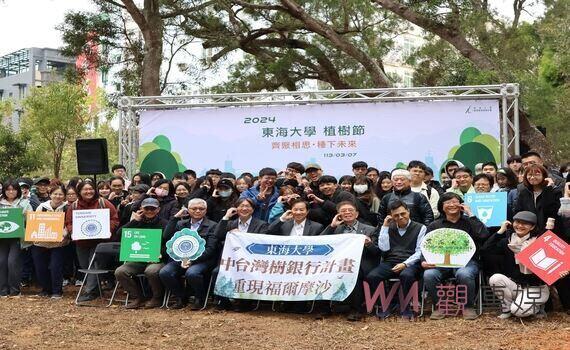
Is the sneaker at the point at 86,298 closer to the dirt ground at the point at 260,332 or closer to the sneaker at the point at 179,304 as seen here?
the dirt ground at the point at 260,332

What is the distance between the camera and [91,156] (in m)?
10.6

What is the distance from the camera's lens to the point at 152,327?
6.58 m

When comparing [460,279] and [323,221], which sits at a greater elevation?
[323,221]

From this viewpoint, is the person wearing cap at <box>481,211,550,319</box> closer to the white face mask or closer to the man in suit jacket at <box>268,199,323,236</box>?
the man in suit jacket at <box>268,199,323,236</box>

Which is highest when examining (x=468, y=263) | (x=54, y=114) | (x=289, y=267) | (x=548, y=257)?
(x=54, y=114)

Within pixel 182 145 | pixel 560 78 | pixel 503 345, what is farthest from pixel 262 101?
pixel 560 78

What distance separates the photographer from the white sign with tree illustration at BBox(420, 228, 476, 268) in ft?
21.5

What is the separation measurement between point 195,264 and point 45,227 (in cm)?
223

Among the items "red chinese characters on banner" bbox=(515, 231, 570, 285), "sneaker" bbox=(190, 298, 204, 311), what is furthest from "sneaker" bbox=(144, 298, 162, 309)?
"red chinese characters on banner" bbox=(515, 231, 570, 285)

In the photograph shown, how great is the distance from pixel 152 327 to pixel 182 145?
637 cm

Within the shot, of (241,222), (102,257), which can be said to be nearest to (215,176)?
(241,222)

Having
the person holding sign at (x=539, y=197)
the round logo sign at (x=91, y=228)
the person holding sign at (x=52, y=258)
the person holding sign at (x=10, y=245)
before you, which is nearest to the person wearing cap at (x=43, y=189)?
the person holding sign at (x=10, y=245)

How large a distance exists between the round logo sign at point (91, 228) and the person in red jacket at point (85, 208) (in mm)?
159

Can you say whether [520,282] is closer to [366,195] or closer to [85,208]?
[366,195]
